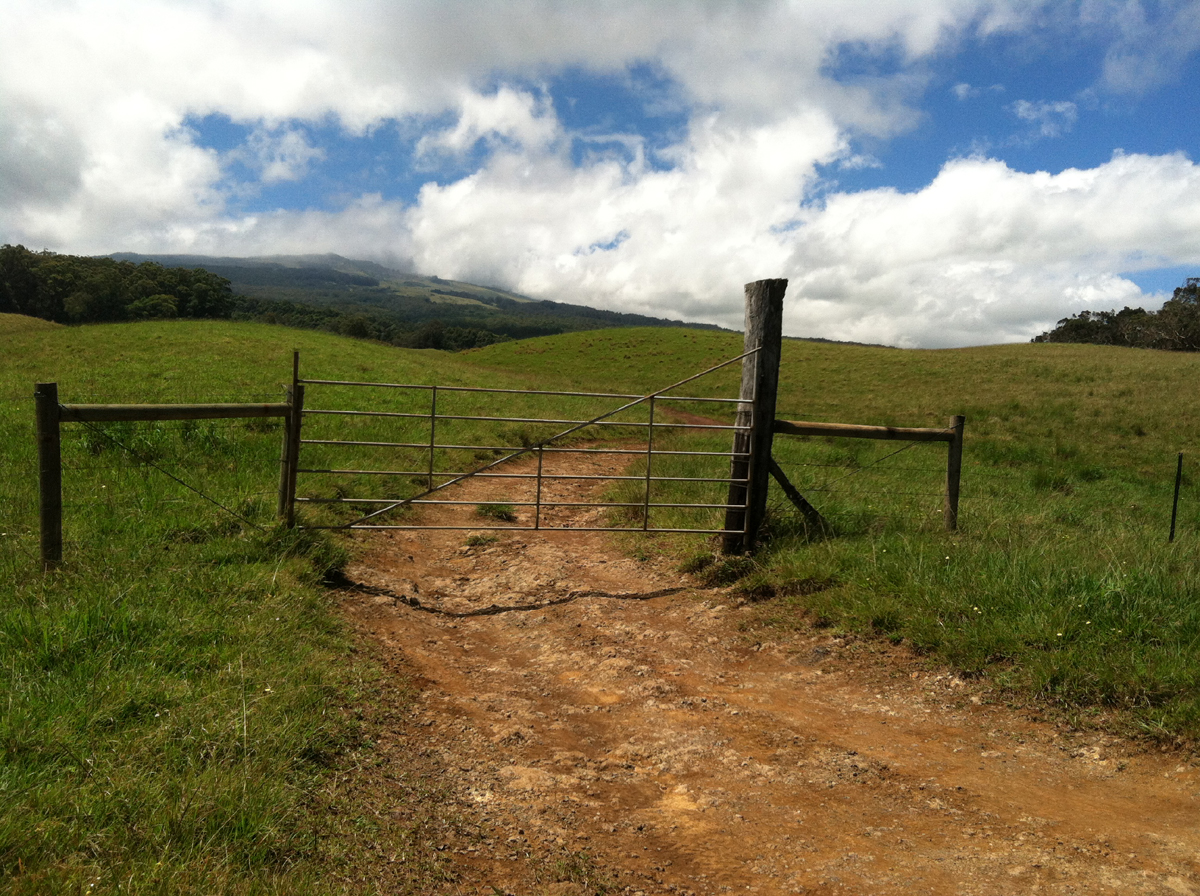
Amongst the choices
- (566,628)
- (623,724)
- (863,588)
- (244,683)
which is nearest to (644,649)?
(566,628)

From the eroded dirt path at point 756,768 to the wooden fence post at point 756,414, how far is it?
1.33 m

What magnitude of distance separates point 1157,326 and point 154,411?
299 ft

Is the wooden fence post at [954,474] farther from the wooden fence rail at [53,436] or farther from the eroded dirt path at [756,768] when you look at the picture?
the wooden fence rail at [53,436]

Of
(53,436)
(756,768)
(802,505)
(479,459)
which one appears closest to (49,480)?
(53,436)

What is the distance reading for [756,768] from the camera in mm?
4043

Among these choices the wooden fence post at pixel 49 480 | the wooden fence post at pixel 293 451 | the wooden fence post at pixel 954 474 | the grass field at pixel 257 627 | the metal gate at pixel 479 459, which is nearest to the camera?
the grass field at pixel 257 627

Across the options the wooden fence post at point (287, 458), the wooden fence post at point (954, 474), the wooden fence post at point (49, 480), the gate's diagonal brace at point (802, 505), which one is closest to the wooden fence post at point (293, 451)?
the wooden fence post at point (287, 458)

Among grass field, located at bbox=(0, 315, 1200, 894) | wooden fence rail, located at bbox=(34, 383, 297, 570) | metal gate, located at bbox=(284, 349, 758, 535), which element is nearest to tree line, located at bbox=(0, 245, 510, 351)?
metal gate, located at bbox=(284, 349, 758, 535)

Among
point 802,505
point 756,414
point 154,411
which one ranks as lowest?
point 802,505

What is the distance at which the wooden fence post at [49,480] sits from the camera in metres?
5.25

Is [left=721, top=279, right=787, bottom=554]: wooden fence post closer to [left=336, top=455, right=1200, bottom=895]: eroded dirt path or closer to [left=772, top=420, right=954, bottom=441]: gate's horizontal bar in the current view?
[left=772, top=420, right=954, bottom=441]: gate's horizontal bar

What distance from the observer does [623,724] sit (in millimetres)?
4625

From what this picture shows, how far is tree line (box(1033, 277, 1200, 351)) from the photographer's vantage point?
67.5 metres

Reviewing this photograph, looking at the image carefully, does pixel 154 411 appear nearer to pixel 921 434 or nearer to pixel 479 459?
pixel 921 434
